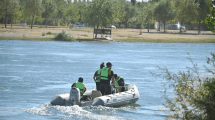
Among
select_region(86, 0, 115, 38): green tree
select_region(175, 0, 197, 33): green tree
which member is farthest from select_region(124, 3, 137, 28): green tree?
select_region(86, 0, 115, 38): green tree

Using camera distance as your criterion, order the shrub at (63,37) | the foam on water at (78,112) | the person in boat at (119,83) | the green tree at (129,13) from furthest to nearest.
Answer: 1. the green tree at (129,13)
2. the shrub at (63,37)
3. the person in boat at (119,83)
4. the foam on water at (78,112)

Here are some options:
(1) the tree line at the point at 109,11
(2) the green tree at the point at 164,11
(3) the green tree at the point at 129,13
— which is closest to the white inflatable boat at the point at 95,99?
(1) the tree line at the point at 109,11

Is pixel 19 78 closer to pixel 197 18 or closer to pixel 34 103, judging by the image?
pixel 34 103

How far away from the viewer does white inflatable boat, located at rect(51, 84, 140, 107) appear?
15.2 metres

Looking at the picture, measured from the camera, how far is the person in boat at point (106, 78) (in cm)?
1595

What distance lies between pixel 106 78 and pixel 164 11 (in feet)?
302

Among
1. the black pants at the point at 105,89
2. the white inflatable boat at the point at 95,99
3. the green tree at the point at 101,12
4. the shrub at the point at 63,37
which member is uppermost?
the green tree at the point at 101,12

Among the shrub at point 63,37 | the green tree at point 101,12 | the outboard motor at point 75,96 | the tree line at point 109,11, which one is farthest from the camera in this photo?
the tree line at point 109,11

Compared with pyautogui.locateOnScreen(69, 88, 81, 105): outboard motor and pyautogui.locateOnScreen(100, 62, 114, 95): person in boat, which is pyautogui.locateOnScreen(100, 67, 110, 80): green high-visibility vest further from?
pyautogui.locateOnScreen(69, 88, 81, 105): outboard motor

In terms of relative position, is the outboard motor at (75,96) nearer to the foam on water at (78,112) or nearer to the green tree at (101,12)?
the foam on water at (78,112)

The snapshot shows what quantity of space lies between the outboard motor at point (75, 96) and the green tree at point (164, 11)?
92.6 metres

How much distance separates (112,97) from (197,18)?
84.6 metres

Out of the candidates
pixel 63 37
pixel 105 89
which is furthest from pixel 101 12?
pixel 105 89

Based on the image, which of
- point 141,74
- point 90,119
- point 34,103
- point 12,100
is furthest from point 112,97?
point 141,74
